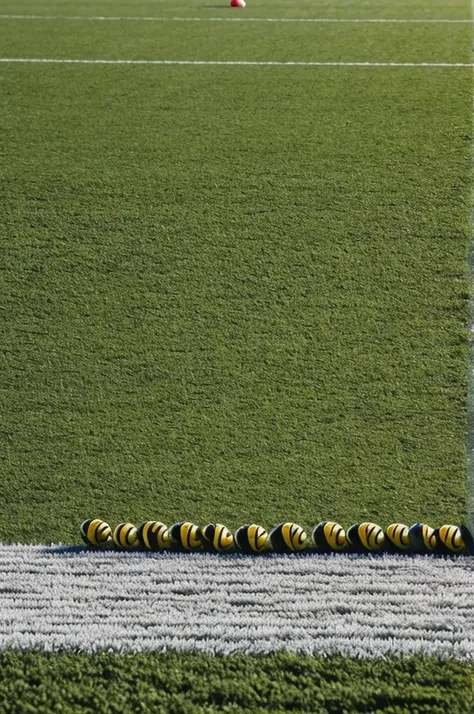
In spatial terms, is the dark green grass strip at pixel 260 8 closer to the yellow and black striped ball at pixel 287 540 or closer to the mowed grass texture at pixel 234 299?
the mowed grass texture at pixel 234 299

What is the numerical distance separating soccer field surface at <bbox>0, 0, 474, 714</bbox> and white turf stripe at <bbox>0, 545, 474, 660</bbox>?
0.11ft

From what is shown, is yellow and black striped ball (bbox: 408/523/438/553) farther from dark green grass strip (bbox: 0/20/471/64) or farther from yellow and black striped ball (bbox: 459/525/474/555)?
dark green grass strip (bbox: 0/20/471/64)

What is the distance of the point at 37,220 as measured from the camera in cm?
574

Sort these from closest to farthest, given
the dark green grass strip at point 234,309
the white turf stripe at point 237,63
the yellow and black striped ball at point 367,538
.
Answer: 1. the yellow and black striped ball at point 367,538
2. the dark green grass strip at point 234,309
3. the white turf stripe at point 237,63

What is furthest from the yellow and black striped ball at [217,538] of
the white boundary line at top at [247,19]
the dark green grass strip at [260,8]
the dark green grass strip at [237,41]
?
the dark green grass strip at [260,8]

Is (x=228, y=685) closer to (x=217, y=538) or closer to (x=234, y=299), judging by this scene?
(x=217, y=538)

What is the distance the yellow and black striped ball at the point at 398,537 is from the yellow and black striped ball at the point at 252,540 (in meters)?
0.41

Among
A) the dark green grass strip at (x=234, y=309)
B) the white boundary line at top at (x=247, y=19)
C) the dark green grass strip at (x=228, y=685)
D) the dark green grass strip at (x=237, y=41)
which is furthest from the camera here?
the white boundary line at top at (x=247, y=19)

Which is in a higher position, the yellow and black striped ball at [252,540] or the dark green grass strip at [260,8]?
the dark green grass strip at [260,8]

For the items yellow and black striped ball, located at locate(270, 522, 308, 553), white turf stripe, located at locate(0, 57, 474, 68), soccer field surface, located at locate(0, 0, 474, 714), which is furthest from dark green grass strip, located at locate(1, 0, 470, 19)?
yellow and black striped ball, located at locate(270, 522, 308, 553)

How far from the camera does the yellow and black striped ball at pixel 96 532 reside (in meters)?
3.35

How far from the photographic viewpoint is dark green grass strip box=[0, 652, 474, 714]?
1898 millimetres

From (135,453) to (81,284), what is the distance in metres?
1.45

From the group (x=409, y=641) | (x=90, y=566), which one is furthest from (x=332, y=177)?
(x=409, y=641)
